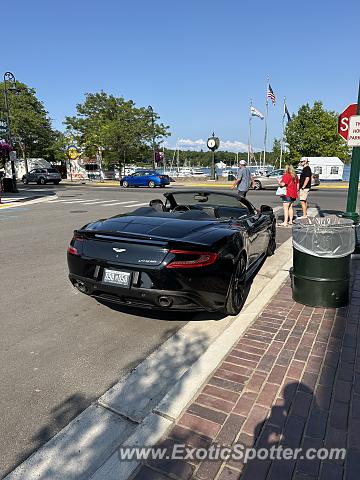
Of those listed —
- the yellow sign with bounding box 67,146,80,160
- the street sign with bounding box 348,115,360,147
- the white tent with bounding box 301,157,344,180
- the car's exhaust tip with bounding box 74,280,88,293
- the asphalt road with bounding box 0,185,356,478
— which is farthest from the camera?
the yellow sign with bounding box 67,146,80,160

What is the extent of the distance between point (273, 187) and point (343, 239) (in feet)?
79.7

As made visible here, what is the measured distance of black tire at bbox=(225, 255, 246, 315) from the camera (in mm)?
3840

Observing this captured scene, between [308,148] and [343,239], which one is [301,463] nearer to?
[343,239]

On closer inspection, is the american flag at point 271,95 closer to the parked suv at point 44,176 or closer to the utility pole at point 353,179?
the parked suv at point 44,176

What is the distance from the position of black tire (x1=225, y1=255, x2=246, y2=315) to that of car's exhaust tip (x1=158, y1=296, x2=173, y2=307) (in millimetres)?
712

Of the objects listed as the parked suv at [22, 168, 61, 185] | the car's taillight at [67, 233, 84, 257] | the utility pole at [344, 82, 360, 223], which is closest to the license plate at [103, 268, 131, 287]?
the car's taillight at [67, 233, 84, 257]

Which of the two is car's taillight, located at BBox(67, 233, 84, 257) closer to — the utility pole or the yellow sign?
the utility pole

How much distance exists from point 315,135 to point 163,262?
50.6 m

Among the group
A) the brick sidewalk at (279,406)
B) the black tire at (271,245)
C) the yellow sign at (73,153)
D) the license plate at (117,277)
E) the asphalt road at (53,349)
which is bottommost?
the asphalt road at (53,349)

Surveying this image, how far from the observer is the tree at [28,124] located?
39619 millimetres

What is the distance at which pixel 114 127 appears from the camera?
4144 cm

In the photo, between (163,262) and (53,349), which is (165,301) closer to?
(163,262)

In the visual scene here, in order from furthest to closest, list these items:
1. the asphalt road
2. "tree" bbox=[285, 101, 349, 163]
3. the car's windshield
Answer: "tree" bbox=[285, 101, 349, 163], the car's windshield, the asphalt road

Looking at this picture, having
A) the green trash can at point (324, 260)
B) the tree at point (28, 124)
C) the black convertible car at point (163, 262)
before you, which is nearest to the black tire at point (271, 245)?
the green trash can at point (324, 260)
